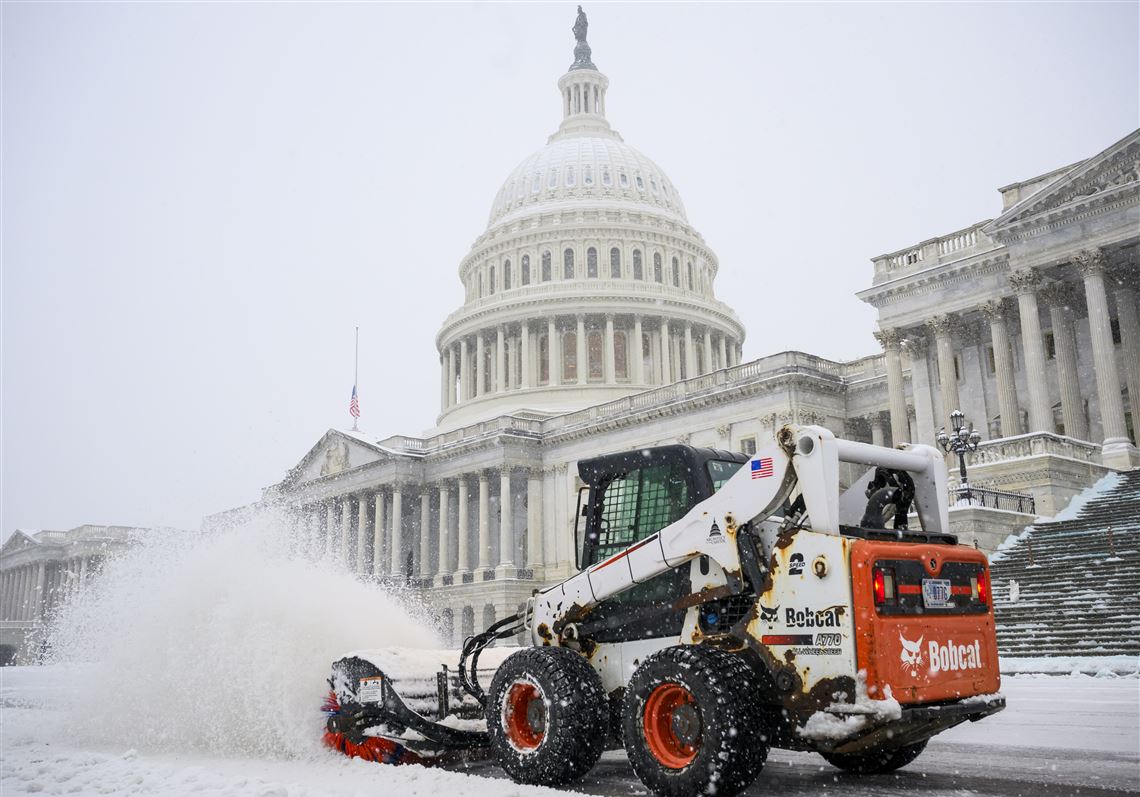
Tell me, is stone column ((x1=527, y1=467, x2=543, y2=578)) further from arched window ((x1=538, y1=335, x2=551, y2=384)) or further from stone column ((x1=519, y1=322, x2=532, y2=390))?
arched window ((x1=538, y1=335, x2=551, y2=384))

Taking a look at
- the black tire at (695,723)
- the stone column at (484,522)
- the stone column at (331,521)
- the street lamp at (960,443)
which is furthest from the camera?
the stone column at (331,521)

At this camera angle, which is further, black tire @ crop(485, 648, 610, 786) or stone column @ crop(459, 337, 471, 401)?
stone column @ crop(459, 337, 471, 401)

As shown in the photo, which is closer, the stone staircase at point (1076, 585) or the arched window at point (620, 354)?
the stone staircase at point (1076, 585)

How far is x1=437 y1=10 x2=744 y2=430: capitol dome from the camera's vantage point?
73.5 meters

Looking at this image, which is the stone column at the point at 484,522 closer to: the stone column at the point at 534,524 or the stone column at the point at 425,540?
the stone column at the point at 534,524

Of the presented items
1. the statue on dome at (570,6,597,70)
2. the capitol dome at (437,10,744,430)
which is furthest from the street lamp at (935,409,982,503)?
the statue on dome at (570,6,597,70)

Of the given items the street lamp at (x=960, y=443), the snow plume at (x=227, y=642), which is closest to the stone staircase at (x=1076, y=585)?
the street lamp at (x=960, y=443)

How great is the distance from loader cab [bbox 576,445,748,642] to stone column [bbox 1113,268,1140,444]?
2999cm

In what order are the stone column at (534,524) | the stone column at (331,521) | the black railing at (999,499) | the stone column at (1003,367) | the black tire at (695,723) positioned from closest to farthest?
the black tire at (695,723), the black railing at (999,499), the stone column at (1003,367), the stone column at (534,524), the stone column at (331,521)

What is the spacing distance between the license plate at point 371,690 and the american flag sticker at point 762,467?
4.09 meters

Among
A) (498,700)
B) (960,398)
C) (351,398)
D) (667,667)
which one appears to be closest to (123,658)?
(498,700)

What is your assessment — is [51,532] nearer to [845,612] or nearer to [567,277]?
[567,277]

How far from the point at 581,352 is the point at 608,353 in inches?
81.4

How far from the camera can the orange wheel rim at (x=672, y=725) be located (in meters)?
6.90
